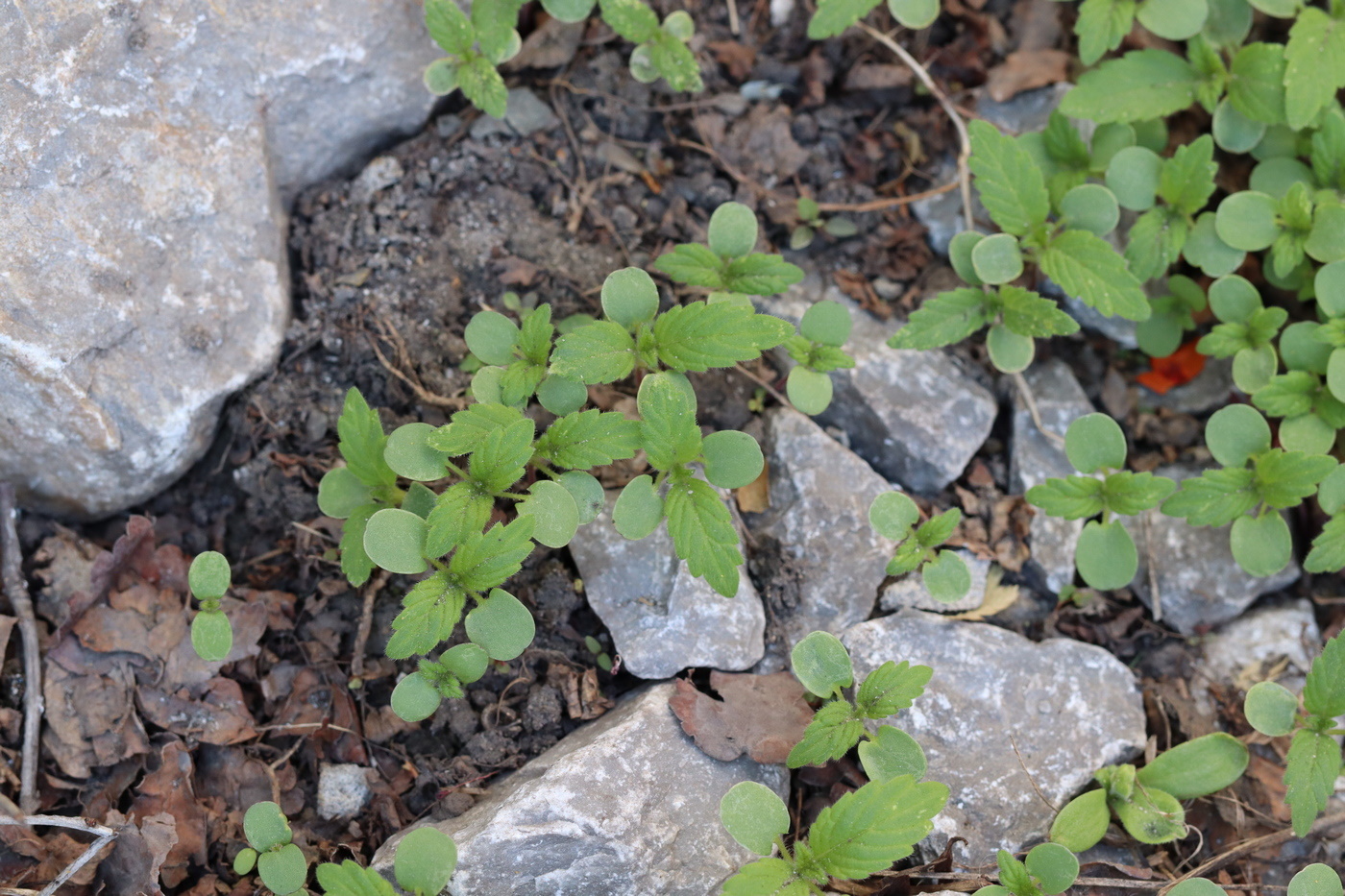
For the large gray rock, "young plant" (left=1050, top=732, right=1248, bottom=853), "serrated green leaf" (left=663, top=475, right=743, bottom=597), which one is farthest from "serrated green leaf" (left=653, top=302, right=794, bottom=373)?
"young plant" (left=1050, top=732, right=1248, bottom=853)

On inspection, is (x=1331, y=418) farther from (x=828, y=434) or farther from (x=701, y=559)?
(x=701, y=559)

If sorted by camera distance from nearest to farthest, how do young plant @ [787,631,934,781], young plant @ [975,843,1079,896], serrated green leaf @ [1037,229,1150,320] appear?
young plant @ [975,843,1079,896], young plant @ [787,631,934,781], serrated green leaf @ [1037,229,1150,320]

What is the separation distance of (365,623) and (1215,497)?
2.61 m

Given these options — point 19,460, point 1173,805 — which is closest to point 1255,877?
point 1173,805

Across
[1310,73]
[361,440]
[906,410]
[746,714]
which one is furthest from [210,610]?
[1310,73]

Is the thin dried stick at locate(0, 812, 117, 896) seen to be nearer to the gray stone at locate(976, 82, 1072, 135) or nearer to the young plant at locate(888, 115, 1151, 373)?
the young plant at locate(888, 115, 1151, 373)

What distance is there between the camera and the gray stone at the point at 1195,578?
3.12 m

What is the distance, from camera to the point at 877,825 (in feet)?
7.64

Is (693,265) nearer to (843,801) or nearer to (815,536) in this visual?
(815,536)

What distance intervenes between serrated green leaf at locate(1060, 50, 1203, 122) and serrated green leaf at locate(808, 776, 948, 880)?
231cm

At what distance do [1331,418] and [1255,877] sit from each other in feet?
4.62

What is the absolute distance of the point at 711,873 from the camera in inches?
98.9

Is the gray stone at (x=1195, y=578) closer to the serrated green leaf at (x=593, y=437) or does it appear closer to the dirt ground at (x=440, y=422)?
the dirt ground at (x=440, y=422)

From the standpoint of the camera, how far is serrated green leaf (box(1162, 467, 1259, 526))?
9.57ft
